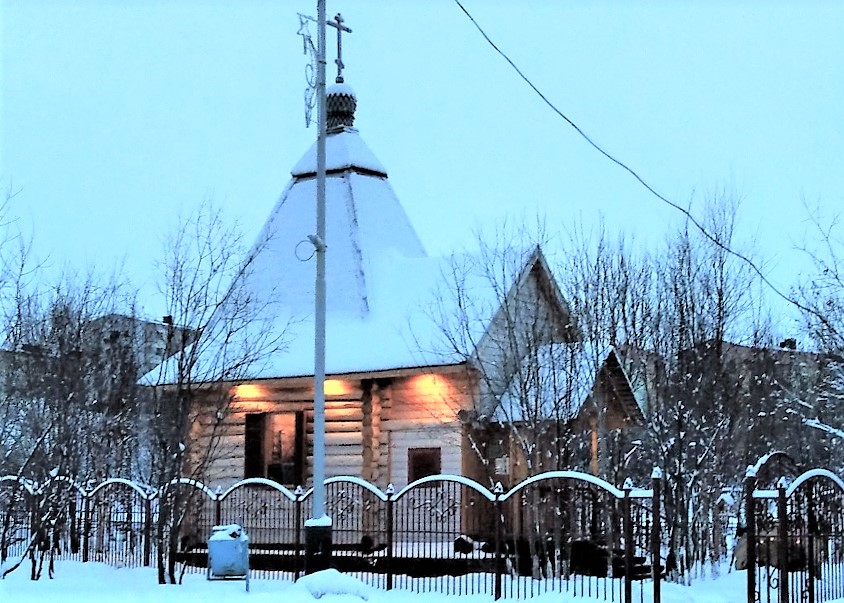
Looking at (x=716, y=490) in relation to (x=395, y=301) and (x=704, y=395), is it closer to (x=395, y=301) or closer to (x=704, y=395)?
(x=704, y=395)

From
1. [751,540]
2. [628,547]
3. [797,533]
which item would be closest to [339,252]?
[628,547]

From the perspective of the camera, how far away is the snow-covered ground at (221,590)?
1562 centimetres

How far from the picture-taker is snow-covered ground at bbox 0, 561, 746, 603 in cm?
1562

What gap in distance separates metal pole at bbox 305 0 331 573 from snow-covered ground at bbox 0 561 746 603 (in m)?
0.57

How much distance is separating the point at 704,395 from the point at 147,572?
9.92m

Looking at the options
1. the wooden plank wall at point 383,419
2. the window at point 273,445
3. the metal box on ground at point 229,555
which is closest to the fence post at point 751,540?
the metal box on ground at point 229,555

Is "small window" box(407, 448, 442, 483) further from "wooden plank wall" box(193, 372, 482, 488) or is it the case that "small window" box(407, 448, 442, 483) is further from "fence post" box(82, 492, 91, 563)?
"fence post" box(82, 492, 91, 563)

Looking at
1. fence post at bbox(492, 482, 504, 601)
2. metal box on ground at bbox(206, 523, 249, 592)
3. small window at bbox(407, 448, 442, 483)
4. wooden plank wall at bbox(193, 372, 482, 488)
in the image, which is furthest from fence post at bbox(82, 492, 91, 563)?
fence post at bbox(492, 482, 504, 601)

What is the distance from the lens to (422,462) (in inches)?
966

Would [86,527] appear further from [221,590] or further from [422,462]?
[422,462]

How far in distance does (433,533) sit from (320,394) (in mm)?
4719

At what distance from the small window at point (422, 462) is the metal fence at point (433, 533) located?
1188mm

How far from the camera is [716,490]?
22.2 metres

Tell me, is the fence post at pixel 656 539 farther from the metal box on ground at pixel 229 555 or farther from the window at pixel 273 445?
the window at pixel 273 445
